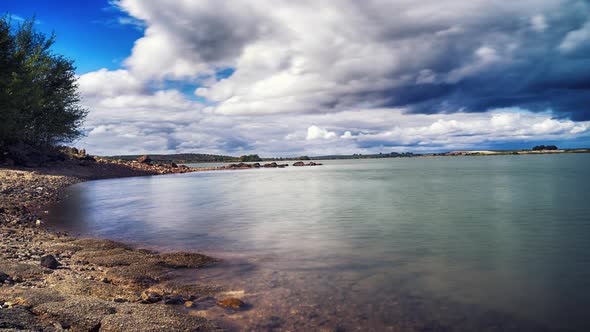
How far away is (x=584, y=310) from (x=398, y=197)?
23.7 m

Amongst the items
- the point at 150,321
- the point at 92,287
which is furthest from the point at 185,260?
the point at 150,321

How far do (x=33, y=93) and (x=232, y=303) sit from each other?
1786 inches

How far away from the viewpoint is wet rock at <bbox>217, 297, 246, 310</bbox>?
308 inches

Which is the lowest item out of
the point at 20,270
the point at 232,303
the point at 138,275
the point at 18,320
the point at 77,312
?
the point at 232,303

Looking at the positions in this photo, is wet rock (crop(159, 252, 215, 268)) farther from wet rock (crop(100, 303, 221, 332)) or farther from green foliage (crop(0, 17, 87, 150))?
green foliage (crop(0, 17, 87, 150))

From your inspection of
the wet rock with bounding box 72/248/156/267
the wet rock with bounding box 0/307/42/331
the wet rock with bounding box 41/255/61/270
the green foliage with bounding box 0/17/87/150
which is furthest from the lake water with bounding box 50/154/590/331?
the green foliage with bounding box 0/17/87/150

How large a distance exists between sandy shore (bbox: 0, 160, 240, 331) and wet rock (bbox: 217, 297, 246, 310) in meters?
0.07

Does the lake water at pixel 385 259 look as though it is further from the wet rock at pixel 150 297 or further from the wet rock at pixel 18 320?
the wet rock at pixel 18 320

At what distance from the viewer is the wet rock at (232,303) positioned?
25.7 feet

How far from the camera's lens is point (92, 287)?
27.1 feet

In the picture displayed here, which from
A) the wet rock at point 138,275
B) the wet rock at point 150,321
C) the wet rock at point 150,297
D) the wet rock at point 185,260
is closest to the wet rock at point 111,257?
the wet rock at point 138,275

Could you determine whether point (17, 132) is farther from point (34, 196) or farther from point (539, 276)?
point (539, 276)

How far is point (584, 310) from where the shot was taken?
301 inches

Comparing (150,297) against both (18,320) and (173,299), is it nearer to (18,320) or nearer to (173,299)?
(173,299)
